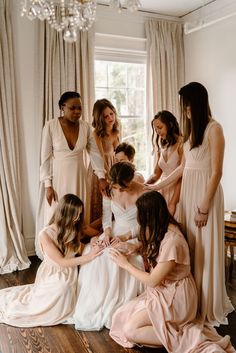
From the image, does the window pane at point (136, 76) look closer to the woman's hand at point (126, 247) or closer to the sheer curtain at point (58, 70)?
the sheer curtain at point (58, 70)

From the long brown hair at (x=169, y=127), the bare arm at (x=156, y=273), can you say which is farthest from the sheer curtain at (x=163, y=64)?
the bare arm at (x=156, y=273)

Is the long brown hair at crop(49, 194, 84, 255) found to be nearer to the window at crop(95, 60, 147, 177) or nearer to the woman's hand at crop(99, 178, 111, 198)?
the woman's hand at crop(99, 178, 111, 198)

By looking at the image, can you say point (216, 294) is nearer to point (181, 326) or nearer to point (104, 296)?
point (181, 326)

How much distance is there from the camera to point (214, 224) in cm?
235

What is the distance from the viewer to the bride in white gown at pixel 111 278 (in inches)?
95.7

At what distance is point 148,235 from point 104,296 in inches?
22.5

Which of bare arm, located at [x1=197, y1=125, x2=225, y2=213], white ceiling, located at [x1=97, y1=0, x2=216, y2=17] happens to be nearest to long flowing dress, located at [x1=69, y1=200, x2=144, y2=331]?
bare arm, located at [x1=197, y1=125, x2=225, y2=213]

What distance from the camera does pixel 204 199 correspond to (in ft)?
7.57

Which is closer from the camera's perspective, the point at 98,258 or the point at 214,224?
the point at 214,224

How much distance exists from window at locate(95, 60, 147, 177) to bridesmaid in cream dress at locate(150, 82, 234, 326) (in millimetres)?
2231

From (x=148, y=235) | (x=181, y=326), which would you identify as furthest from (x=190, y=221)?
(x=181, y=326)

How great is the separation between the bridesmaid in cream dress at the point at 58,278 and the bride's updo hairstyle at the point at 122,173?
30 cm

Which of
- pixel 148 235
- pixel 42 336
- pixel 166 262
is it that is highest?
pixel 148 235

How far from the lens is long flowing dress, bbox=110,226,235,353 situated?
205 centimetres
